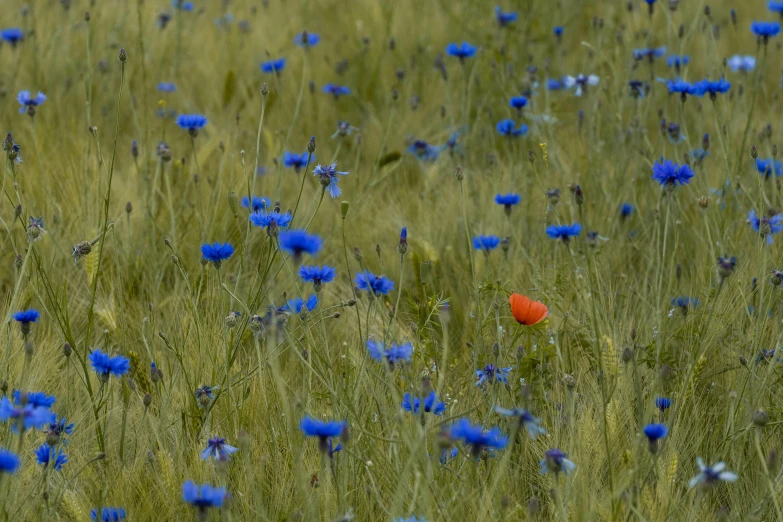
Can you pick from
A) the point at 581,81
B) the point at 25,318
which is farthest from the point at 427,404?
the point at 581,81

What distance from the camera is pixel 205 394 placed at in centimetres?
150

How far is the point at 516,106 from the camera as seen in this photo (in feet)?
8.38

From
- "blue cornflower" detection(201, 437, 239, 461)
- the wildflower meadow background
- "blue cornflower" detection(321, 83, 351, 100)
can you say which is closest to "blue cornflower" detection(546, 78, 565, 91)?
the wildflower meadow background

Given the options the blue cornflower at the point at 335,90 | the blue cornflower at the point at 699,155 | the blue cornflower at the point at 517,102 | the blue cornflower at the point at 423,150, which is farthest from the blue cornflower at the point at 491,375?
the blue cornflower at the point at 335,90

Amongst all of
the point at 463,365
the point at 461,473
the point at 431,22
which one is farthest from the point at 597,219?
the point at 431,22

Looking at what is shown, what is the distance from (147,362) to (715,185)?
5.37 feet

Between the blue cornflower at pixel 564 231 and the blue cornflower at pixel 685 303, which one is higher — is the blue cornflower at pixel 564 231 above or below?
above

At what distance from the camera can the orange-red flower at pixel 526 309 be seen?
164 centimetres

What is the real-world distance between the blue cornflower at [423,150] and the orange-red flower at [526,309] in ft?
3.83

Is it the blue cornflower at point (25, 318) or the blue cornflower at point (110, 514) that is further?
the blue cornflower at point (25, 318)

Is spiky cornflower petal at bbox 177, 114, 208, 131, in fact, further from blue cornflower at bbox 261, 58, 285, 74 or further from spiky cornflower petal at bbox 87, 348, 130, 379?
spiky cornflower petal at bbox 87, 348, 130, 379

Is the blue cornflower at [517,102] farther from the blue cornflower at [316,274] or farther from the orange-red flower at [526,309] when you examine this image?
the blue cornflower at [316,274]

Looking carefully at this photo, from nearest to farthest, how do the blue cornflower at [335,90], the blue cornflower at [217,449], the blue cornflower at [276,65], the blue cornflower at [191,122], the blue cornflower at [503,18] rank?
the blue cornflower at [217,449] → the blue cornflower at [191,122] → the blue cornflower at [276,65] → the blue cornflower at [335,90] → the blue cornflower at [503,18]

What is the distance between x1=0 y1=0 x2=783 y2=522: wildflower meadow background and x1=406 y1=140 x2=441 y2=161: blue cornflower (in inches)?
0.4
